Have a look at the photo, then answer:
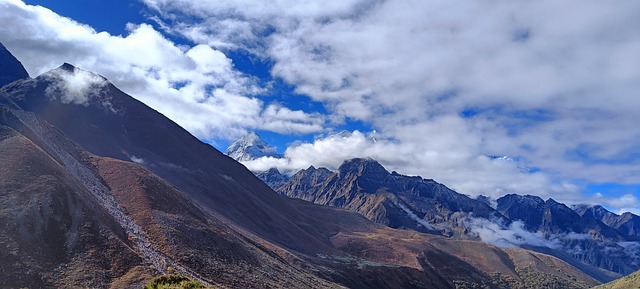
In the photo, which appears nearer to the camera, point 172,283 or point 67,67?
point 172,283

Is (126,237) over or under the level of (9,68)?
under

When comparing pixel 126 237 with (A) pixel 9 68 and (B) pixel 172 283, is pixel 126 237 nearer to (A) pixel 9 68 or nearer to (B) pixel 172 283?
(B) pixel 172 283

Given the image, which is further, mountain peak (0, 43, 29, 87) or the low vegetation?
mountain peak (0, 43, 29, 87)

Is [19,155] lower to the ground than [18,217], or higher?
higher

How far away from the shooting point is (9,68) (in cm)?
19438

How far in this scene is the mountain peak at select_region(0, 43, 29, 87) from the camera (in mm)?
190375

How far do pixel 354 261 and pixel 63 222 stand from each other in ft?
419

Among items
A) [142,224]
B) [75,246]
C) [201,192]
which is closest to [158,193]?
[142,224]

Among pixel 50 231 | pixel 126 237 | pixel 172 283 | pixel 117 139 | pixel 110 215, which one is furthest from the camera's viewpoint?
pixel 117 139

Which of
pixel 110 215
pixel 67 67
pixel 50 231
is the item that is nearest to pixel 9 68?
pixel 67 67

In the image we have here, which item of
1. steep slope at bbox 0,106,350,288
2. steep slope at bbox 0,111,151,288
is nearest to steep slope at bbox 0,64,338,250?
steep slope at bbox 0,106,350,288

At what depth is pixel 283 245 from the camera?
172m

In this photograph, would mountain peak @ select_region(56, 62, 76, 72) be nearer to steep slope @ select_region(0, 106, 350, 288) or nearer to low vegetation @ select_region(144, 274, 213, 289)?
steep slope @ select_region(0, 106, 350, 288)

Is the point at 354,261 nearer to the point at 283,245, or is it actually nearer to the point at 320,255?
the point at 320,255
